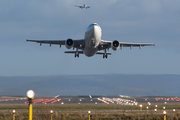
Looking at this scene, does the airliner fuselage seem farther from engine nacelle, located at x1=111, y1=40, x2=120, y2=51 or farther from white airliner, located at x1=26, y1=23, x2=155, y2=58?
engine nacelle, located at x1=111, y1=40, x2=120, y2=51

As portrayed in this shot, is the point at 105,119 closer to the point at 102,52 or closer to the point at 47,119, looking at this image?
the point at 47,119

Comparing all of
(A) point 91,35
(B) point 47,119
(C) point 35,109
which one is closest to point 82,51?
(A) point 91,35

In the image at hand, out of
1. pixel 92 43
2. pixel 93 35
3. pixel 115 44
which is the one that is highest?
pixel 93 35

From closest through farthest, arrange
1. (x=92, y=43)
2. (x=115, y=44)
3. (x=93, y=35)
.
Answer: (x=93, y=35) → (x=92, y=43) → (x=115, y=44)

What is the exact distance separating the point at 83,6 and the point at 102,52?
251 feet

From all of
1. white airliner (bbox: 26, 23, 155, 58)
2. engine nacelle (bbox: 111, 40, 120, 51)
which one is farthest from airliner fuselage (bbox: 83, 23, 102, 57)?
engine nacelle (bbox: 111, 40, 120, 51)

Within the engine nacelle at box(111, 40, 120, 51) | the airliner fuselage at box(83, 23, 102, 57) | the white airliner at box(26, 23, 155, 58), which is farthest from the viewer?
the engine nacelle at box(111, 40, 120, 51)

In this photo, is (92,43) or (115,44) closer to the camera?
(92,43)

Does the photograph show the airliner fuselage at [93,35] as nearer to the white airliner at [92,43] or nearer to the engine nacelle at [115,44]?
the white airliner at [92,43]

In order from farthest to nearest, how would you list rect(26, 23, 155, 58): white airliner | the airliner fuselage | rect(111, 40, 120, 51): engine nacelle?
rect(111, 40, 120, 51): engine nacelle, rect(26, 23, 155, 58): white airliner, the airliner fuselage

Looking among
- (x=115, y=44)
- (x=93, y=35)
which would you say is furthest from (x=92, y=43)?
(x=115, y=44)

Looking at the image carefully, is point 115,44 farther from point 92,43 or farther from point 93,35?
point 93,35

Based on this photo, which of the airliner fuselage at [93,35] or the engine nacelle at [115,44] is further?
the engine nacelle at [115,44]

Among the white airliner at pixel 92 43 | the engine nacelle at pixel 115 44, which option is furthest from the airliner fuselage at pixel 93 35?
the engine nacelle at pixel 115 44
